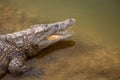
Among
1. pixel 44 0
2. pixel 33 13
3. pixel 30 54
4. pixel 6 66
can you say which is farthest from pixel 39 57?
pixel 44 0

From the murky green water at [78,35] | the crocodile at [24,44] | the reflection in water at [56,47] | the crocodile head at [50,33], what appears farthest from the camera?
the reflection in water at [56,47]

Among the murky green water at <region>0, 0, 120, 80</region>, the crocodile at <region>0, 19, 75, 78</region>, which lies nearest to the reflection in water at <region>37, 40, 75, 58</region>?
the murky green water at <region>0, 0, 120, 80</region>

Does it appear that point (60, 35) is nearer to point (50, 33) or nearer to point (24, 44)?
point (50, 33)

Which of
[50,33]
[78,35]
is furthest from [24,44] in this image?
[78,35]

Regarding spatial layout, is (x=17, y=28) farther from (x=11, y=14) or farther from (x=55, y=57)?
(x=55, y=57)

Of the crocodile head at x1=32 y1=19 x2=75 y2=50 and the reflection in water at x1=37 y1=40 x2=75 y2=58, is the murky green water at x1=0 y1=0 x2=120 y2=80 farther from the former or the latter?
the crocodile head at x1=32 y1=19 x2=75 y2=50

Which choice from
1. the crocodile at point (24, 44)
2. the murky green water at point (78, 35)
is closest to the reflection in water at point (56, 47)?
the murky green water at point (78, 35)

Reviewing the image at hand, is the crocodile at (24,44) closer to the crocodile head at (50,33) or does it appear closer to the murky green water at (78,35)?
the crocodile head at (50,33)
